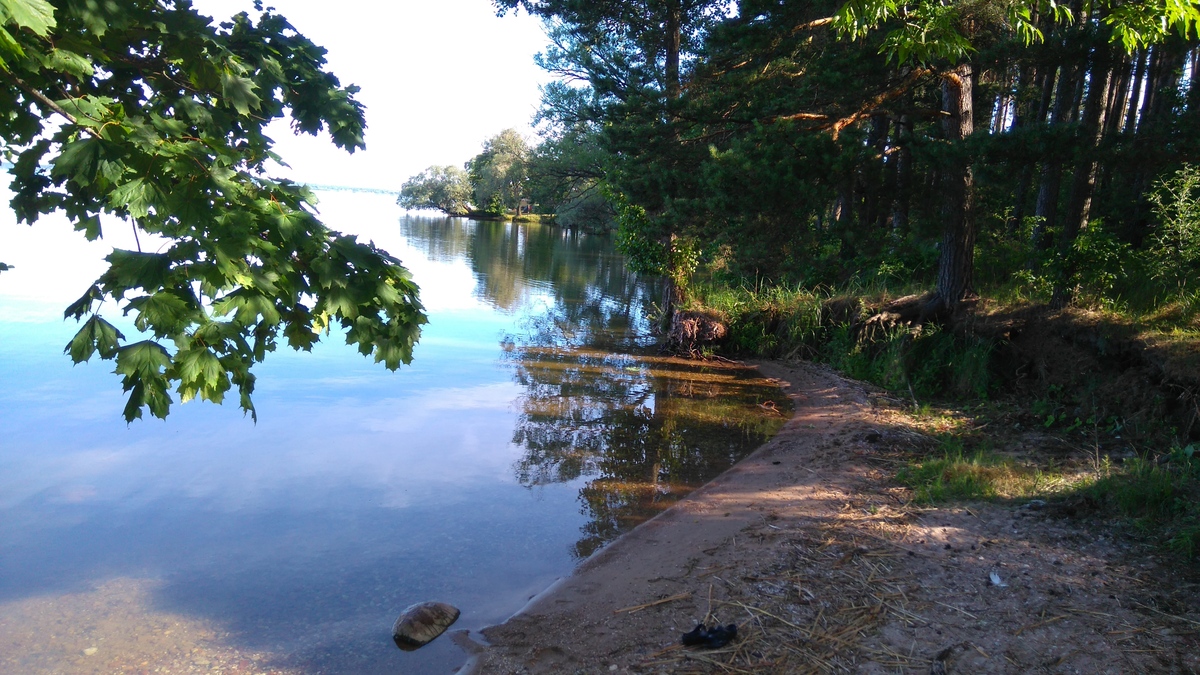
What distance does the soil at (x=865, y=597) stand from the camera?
4.21 m

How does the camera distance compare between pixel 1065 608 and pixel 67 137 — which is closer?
pixel 67 137

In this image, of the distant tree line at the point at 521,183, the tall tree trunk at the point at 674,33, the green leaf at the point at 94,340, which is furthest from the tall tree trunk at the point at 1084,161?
the distant tree line at the point at 521,183

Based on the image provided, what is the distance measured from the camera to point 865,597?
4.87 metres

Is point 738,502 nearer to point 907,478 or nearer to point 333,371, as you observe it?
Answer: point 907,478

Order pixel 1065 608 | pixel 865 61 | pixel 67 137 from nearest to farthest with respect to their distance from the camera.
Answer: pixel 67 137 < pixel 1065 608 < pixel 865 61

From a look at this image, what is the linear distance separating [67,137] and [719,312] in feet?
45.0

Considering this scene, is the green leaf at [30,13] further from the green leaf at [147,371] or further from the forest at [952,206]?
the forest at [952,206]

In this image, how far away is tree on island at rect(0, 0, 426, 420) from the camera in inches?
101

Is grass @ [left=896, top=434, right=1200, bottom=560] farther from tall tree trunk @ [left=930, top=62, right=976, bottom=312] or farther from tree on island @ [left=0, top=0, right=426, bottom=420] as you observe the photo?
tree on island @ [left=0, top=0, right=426, bottom=420]

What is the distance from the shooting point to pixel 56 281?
2120 centimetres

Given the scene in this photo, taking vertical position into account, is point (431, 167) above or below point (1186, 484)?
above

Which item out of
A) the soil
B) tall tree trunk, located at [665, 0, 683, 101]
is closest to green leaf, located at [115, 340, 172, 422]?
the soil

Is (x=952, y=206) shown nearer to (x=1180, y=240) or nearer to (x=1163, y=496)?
(x=1180, y=240)

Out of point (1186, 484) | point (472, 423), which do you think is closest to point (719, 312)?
point (472, 423)
